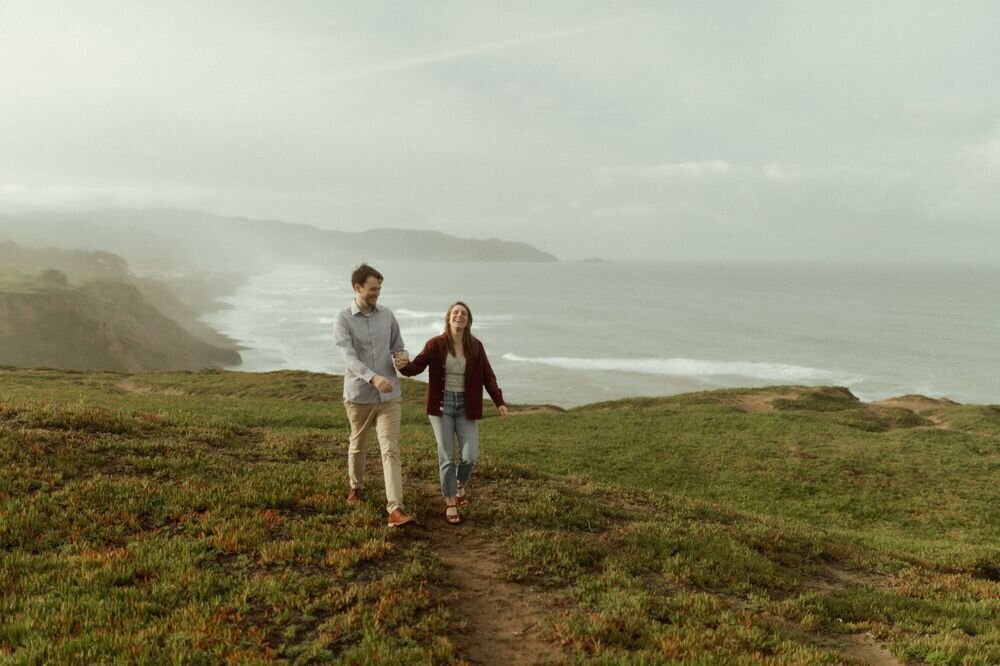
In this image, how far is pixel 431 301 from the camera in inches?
6683

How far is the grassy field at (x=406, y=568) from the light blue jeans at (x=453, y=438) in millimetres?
853

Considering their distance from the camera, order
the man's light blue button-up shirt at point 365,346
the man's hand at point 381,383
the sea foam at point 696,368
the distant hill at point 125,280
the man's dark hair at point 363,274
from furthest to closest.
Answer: the distant hill at point 125,280, the sea foam at point 696,368, the man's light blue button-up shirt at point 365,346, the man's dark hair at point 363,274, the man's hand at point 381,383

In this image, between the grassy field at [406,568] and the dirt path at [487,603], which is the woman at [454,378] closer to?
the dirt path at [487,603]

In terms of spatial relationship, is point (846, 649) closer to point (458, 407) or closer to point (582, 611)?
point (582, 611)

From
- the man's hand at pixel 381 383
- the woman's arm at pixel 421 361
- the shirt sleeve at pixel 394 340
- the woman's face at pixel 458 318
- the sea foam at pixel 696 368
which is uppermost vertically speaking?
the woman's face at pixel 458 318

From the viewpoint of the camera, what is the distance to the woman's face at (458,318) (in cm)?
945

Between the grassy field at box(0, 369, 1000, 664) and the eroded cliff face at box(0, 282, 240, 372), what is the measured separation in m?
60.5

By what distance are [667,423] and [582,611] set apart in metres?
25.1

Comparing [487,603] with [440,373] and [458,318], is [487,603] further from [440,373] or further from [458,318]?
[458,318]

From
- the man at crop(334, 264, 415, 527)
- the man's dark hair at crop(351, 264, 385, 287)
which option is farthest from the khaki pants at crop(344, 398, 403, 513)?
the man's dark hair at crop(351, 264, 385, 287)

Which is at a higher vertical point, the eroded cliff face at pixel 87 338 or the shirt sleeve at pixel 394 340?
the shirt sleeve at pixel 394 340

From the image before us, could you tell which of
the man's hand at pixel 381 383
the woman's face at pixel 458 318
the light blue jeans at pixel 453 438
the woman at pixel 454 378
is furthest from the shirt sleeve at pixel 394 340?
the light blue jeans at pixel 453 438

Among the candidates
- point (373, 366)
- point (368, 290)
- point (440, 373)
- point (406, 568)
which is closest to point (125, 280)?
point (373, 366)

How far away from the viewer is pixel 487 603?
7617mm
